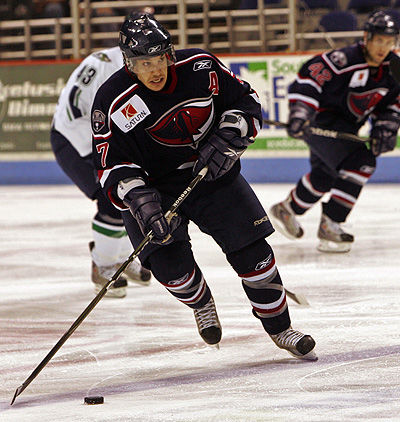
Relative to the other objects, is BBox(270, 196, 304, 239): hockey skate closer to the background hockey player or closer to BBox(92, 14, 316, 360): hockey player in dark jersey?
the background hockey player

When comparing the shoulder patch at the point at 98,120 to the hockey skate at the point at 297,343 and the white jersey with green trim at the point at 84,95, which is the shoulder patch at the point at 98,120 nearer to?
the hockey skate at the point at 297,343

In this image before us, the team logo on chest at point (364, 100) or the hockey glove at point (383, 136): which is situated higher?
the team logo on chest at point (364, 100)

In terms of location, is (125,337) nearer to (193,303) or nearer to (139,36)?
(193,303)

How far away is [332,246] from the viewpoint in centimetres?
462

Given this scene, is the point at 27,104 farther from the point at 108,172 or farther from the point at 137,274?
the point at 108,172

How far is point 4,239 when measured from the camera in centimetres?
521

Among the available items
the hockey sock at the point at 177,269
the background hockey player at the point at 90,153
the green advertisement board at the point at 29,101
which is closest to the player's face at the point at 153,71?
the hockey sock at the point at 177,269

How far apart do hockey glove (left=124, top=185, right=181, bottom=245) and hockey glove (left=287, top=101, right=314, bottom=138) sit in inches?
80.5

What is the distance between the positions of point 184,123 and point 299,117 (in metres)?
1.97

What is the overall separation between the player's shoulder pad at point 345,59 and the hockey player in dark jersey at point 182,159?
1.85 m

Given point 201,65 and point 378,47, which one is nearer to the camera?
point 201,65

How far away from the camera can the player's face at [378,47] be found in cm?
435

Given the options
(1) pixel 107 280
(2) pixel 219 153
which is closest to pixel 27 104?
(1) pixel 107 280

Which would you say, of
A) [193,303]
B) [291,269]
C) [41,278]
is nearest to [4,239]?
[41,278]
